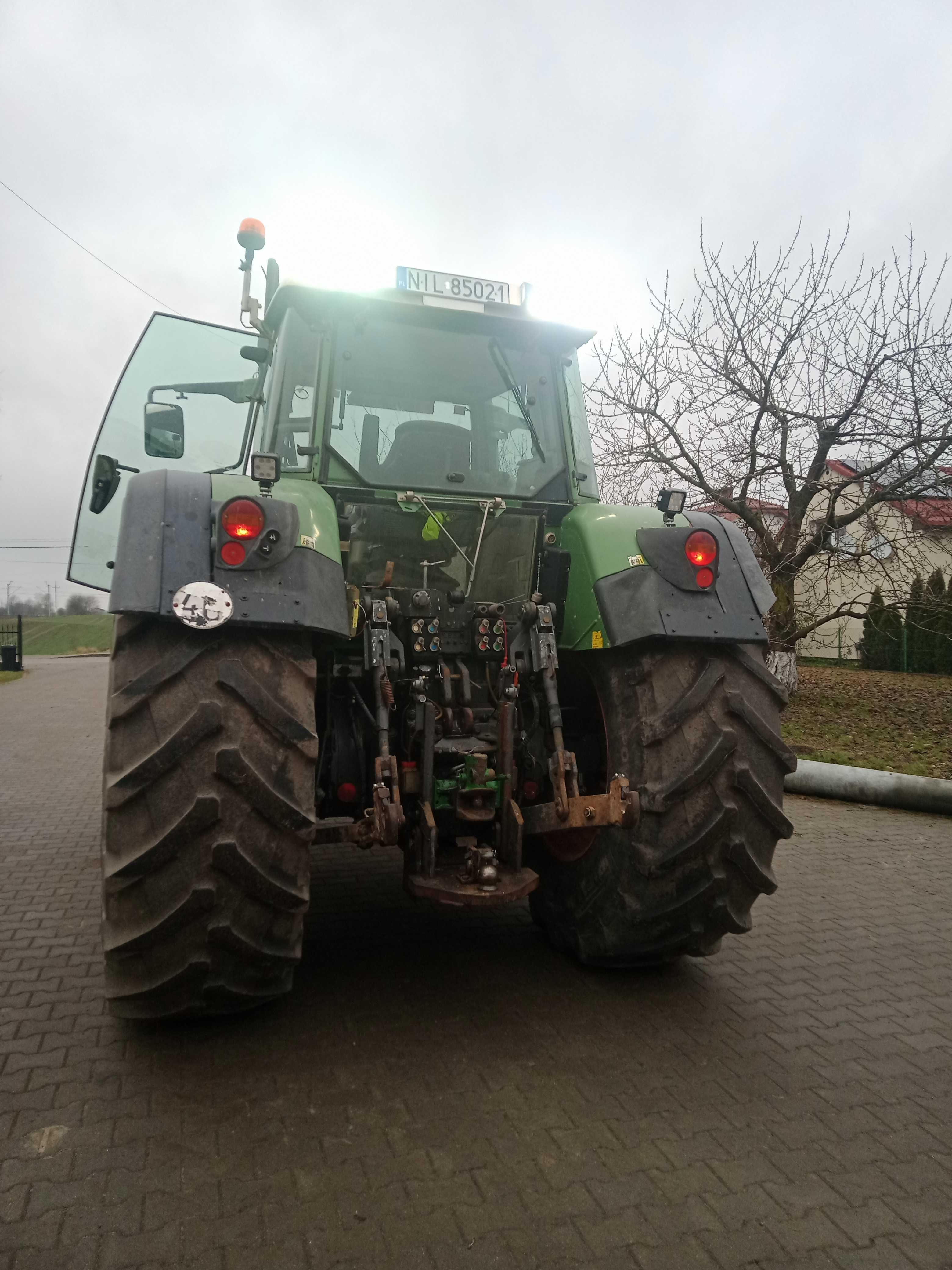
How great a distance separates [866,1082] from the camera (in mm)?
2895

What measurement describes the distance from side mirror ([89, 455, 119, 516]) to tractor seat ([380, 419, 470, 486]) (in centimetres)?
120

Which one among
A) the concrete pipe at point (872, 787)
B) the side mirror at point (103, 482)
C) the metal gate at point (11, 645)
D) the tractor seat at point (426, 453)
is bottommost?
the concrete pipe at point (872, 787)

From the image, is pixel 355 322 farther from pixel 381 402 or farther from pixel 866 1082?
pixel 866 1082

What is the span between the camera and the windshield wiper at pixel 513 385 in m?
3.97

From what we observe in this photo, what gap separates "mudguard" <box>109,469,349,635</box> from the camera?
2699 mm

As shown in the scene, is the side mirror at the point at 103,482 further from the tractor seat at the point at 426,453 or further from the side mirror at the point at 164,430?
the tractor seat at the point at 426,453

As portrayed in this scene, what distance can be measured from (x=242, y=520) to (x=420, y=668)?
955 mm

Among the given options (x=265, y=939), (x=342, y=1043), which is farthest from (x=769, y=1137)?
(x=265, y=939)

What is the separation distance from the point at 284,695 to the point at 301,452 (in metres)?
1.31

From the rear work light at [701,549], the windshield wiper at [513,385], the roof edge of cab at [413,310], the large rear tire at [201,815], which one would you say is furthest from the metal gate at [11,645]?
the rear work light at [701,549]

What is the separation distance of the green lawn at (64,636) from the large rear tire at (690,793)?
38.8 meters

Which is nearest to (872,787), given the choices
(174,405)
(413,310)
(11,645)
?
(413,310)

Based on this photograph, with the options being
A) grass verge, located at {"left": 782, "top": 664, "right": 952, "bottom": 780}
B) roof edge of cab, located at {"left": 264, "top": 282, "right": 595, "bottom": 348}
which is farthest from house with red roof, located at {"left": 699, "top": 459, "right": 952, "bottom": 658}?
roof edge of cab, located at {"left": 264, "top": 282, "right": 595, "bottom": 348}

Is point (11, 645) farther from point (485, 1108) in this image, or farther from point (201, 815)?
point (485, 1108)
